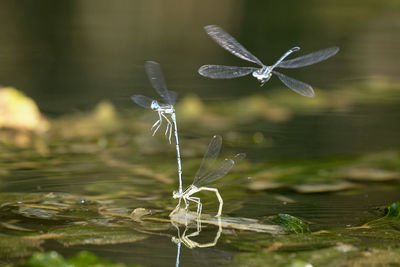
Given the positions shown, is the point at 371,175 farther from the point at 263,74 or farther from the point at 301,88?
the point at 263,74

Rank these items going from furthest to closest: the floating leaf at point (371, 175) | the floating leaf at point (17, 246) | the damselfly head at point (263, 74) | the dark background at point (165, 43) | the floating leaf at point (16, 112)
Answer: the dark background at point (165, 43) → the floating leaf at point (16, 112) → the floating leaf at point (371, 175) → the damselfly head at point (263, 74) → the floating leaf at point (17, 246)

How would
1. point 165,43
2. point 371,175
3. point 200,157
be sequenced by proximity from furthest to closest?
point 165,43 → point 200,157 → point 371,175

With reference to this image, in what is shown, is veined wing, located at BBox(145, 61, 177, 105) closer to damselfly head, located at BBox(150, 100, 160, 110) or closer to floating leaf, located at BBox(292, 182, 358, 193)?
damselfly head, located at BBox(150, 100, 160, 110)

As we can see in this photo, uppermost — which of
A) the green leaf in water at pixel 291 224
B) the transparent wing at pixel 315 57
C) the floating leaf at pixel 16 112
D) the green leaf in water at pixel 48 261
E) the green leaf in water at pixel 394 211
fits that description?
the transparent wing at pixel 315 57

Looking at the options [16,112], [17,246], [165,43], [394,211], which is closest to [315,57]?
[394,211]

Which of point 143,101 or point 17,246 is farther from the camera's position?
point 143,101

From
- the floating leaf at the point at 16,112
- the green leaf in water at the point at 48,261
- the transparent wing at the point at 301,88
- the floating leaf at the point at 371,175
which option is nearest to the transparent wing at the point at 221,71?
the transparent wing at the point at 301,88

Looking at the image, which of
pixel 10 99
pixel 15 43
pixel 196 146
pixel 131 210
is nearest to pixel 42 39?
pixel 15 43

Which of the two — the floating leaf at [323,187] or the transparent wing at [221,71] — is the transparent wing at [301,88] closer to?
the transparent wing at [221,71]

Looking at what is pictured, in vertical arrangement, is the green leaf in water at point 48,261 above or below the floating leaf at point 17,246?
above
